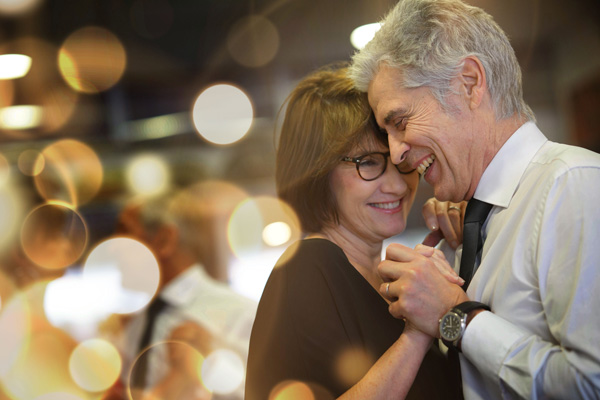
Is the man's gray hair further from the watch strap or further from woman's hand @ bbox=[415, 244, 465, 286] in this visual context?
the watch strap

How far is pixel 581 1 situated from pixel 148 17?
3.99 metres

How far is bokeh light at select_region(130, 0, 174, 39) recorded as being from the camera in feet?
15.4

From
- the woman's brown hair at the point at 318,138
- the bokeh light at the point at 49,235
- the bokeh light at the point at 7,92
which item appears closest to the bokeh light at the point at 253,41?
the bokeh light at the point at 7,92

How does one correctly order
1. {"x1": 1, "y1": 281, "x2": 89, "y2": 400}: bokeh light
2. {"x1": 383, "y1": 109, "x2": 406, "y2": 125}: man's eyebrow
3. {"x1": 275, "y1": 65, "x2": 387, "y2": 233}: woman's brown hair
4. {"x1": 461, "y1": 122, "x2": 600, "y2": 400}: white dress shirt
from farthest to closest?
{"x1": 1, "y1": 281, "x2": 89, "y2": 400}: bokeh light
{"x1": 275, "y1": 65, "x2": 387, "y2": 233}: woman's brown hair
{"x1": 383, "y1": 109, "x2": 406, "y2": 125}: man's eyebrow
{"x1": 461, "y1": 122, "x2": 600, "y2": 400}: white dress shirt

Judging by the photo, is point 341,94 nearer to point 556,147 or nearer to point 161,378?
point 556,147

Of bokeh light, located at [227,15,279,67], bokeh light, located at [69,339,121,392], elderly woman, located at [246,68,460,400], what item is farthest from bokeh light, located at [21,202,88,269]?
bokeh light, located at [227,15,279,67]

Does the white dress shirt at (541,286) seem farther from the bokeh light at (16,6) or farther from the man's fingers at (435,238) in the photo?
the bokeh light at (16,6)

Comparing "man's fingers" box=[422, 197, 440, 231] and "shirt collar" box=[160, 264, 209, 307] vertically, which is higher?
"man's fingers" box=[422, 197, 440, 231]

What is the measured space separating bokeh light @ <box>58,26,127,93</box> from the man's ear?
13.6ft

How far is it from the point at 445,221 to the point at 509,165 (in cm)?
34

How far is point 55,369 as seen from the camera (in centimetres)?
311

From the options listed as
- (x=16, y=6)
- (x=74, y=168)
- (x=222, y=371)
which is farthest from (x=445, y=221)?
(x=74, y=168)

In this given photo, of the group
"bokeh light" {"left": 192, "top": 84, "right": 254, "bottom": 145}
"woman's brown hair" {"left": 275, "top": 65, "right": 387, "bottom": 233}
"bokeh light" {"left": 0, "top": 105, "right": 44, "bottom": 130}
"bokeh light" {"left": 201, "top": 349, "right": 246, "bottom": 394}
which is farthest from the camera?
"bokeh light" {"left": 192, "top": 84, "right": 254, "bottom": 145}

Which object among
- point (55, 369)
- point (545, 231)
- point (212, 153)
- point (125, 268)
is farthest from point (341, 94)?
point (212, 153)
